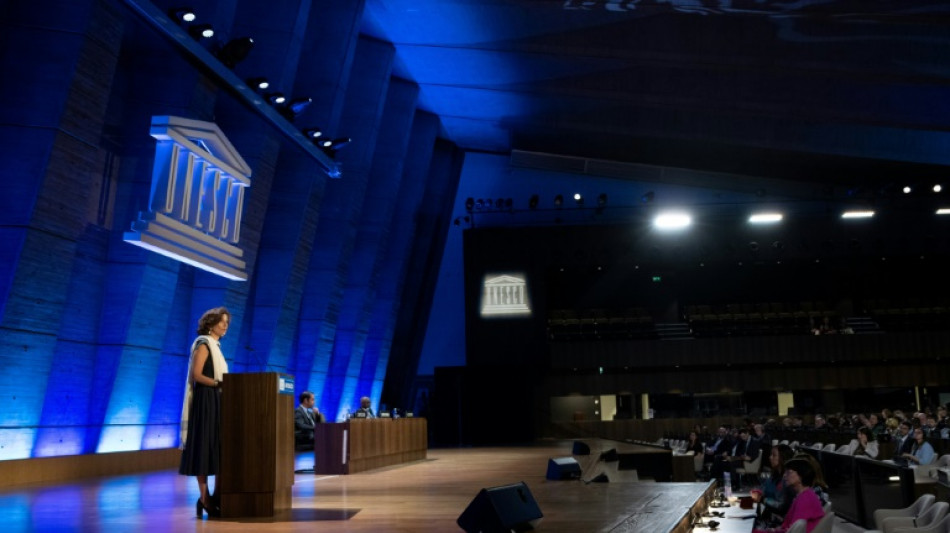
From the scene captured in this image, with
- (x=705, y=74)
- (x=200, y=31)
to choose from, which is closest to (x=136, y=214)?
(x=200, y=31)

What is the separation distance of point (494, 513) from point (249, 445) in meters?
2.02

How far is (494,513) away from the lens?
390 centimetres

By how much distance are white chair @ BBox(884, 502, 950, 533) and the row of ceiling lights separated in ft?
31.7

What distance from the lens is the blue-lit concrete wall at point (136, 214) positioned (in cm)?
929

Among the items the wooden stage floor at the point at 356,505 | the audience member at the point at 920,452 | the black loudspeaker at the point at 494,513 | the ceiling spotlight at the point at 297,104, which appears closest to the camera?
the black loudspeaker at the point at 494,513

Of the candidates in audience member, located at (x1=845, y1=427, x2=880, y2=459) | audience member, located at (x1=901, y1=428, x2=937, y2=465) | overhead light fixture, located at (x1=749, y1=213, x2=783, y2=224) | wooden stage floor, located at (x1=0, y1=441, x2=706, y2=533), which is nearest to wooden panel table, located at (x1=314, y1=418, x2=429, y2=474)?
wooden stage floor, located at (x1=0, y1=441, x2=706, y2=533)

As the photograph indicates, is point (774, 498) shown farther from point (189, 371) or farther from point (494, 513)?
point (189, 371)

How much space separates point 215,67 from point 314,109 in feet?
13.2

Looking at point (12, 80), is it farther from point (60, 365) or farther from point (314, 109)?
point (314, 109)

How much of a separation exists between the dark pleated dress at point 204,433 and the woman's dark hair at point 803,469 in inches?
147

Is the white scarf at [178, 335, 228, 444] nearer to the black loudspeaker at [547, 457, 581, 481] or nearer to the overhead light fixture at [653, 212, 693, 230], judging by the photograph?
the black loudspeaker at [547, 457, 581, 481]

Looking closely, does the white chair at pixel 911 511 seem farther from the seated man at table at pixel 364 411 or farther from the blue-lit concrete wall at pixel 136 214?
the blue-lit concrete wall at pixel 136 214

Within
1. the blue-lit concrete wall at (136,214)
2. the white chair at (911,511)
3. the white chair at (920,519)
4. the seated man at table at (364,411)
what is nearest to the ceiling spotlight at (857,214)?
the blue-lit concrete wall at (136,214)

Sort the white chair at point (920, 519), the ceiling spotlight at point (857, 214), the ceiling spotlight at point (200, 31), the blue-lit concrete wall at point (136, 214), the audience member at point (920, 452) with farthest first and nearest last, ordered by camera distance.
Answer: the ceiling spotlight at point (857, 214) → the ceiling spotlight at point (200, 31) → the audience member at point (920, 452) → the blue-lit concrete wall at point (136, 214) → the white chair at point (920, 519)
